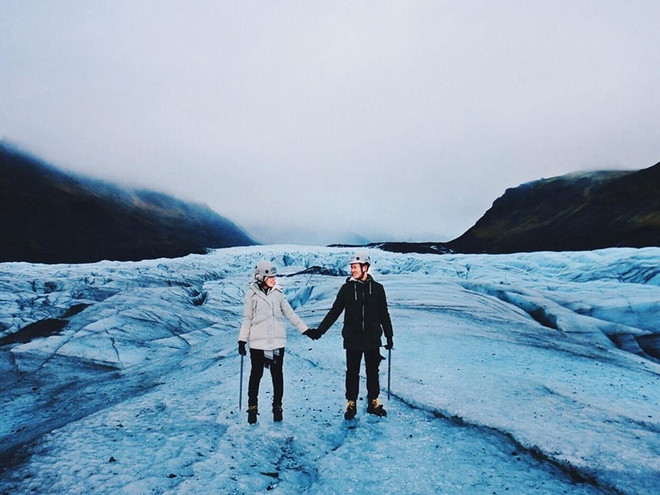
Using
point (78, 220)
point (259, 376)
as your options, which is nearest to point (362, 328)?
point (259, 376)

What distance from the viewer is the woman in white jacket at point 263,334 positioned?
15.4 ft

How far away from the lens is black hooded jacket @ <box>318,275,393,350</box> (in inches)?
192

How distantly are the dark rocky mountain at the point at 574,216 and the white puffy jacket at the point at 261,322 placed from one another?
65.9 metres

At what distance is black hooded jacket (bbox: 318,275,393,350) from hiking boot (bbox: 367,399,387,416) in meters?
0.75

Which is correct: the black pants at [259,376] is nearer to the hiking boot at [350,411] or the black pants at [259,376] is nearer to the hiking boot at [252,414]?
the hiking boot at [252,414]

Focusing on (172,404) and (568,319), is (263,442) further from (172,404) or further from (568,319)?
(568,319)

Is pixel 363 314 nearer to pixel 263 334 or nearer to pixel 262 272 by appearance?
pixel 263 334

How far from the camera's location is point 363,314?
4910mm

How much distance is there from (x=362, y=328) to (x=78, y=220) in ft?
321

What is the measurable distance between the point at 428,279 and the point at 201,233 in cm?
11808

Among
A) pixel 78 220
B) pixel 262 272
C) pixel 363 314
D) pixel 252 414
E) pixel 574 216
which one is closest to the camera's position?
pixel 252 414

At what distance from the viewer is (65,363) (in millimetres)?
10523

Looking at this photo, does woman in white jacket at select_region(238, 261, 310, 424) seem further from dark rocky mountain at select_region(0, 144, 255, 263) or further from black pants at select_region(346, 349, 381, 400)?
dark rocky mountain at select_region(0, 144, 255, 263)

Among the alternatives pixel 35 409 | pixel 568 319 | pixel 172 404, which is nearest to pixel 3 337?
pixel 35 409
